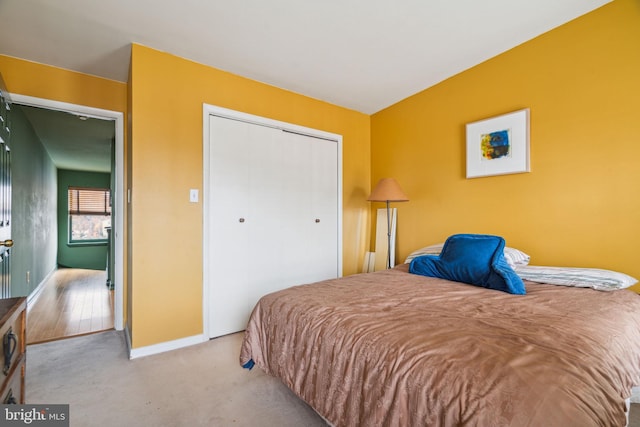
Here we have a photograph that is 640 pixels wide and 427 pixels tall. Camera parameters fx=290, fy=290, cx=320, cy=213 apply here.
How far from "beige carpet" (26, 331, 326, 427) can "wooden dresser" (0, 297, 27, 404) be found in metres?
0.69

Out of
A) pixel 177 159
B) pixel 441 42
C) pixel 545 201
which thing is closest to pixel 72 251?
pixel 177 159

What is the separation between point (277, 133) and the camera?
3010 millimetres

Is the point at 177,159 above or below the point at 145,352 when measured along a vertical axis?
above

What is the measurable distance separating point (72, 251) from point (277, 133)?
6.98 meters

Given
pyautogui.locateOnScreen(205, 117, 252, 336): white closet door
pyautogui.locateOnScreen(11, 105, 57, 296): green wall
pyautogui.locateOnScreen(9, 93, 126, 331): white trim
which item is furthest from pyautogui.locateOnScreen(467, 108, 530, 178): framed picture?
pyautogui.locateOnScreen(11, 105, 57, 296): green wall

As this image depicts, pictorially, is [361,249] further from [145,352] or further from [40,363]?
[40,363]

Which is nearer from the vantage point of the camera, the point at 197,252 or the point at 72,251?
the point at 197,252

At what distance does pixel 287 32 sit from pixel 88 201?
7.65 m

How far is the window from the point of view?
709 centimetres

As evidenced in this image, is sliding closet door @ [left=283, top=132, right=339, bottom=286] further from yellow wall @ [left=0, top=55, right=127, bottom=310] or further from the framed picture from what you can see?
yellow wall @ [left=0, top=55, right=127, bottom=310]

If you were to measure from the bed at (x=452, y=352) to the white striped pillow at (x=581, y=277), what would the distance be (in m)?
0.05

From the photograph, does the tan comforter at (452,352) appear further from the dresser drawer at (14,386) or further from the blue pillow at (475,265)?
the dresser drawer at (14,386)

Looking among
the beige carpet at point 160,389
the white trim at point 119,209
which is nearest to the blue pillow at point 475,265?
the beige carpet at point 160,389

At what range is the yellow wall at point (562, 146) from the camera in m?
1.82
